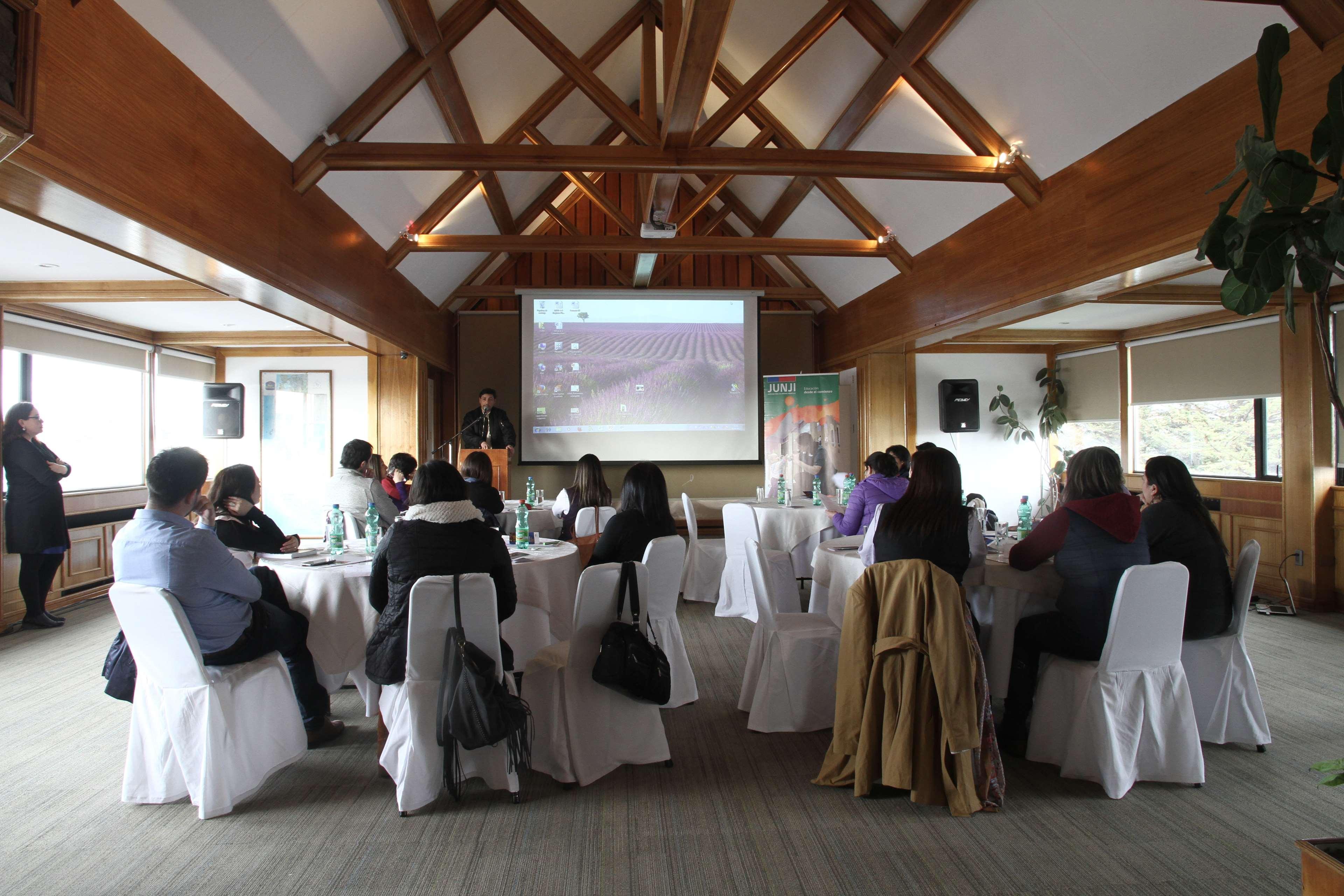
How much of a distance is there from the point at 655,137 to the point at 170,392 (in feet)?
22.6

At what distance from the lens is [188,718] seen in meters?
2.80

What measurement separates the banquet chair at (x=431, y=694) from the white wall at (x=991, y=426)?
8.37 m

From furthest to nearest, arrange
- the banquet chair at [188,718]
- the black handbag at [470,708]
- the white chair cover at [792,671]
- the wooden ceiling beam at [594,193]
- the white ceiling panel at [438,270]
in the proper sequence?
the white ceiling panel at [438,270], the wooden ceiling beam at [594,193], the white chair cover at [792,671], the banquet chair at [188,718], the black handbag at [470,708]

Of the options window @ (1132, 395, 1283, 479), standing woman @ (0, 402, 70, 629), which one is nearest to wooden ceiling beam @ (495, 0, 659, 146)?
standing woman @ (0, 402, 70, 629)

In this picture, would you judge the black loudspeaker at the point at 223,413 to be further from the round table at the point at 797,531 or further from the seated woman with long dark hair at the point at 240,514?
the round table at the point at 797,531

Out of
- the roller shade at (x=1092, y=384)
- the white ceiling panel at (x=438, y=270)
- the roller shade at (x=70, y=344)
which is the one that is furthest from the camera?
the roller shade at (x=1092, y=384)

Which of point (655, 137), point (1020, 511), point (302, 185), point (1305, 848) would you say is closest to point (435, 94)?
point (302, 185)

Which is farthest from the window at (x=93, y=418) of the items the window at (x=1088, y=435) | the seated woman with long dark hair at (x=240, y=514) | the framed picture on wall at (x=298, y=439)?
the window at (x=1088, y=435)

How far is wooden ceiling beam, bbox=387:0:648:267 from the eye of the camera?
272 inches

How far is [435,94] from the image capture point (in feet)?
18.5

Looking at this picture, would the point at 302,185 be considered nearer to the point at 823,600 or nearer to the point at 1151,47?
the point at 823,600

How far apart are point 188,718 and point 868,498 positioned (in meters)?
3.96

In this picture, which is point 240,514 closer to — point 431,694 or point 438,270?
point 431,694

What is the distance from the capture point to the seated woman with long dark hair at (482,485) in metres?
4.75
